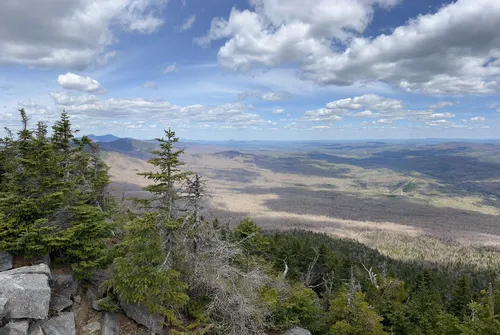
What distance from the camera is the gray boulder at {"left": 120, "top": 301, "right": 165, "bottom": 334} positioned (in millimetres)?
→ 17900

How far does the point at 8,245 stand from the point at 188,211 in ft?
36.3

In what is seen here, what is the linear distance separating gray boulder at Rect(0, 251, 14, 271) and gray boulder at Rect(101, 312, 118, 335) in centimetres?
676

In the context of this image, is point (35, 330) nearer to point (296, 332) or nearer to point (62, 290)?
point (62, 290)

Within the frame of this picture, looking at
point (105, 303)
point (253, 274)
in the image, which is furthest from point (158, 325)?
point (253, 274)

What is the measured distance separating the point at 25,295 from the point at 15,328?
1534mm

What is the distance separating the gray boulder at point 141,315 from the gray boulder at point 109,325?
0.80 meters

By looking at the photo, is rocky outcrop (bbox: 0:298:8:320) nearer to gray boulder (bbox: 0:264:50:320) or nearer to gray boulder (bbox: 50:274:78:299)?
gray boulder (bbox: 0:264:50:320)

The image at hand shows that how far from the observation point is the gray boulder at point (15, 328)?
1368 centimetres

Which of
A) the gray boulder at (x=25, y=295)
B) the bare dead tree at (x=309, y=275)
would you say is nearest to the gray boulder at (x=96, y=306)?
the gray boulder at (x=25, y=295)

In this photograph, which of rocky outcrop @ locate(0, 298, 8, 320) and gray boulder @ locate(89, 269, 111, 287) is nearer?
rocky outcrop @ locate(0, 298, 8, 320)

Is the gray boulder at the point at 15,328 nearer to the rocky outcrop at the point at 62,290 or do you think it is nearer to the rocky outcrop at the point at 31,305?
the rocky outcrop at the point at 31,305

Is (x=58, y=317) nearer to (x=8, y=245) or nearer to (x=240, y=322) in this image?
(x=8, y=245)

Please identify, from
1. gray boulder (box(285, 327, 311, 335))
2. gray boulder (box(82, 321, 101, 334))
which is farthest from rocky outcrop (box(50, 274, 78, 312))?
gray boulder (box(285, 327, 311, 335))

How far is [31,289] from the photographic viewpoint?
15148mm
